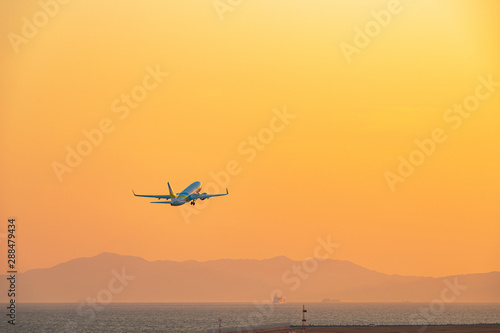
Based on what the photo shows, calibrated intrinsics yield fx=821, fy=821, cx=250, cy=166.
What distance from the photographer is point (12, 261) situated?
5202 inches

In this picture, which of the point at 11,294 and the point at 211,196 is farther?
the point at 211,196

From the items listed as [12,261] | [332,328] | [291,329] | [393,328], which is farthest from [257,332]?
[12,261]

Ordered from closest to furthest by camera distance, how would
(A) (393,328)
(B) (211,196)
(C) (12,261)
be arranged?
(C) (12,261) → (A) (393,328) → (B) (211,196)

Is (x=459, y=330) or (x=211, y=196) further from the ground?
(x=211, y=196)

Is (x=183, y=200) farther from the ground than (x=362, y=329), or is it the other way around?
(x=183, y=200)

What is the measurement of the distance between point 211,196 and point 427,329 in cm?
4945

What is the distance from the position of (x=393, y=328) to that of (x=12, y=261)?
231 feet

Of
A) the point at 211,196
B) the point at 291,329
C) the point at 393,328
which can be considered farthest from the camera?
the point at 211,196

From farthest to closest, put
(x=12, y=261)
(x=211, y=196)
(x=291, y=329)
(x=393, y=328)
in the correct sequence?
(x=211, y=196) < (x=393, y=328) < (x=291, y=329) < (x=12, y=261)

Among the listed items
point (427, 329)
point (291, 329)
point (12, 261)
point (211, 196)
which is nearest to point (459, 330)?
point (427, 329)

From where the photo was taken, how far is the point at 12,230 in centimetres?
13788

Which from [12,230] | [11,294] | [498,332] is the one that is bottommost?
[498,332]

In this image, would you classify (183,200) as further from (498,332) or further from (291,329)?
(498,332)

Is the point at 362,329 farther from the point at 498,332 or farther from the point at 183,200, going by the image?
the point at 183,200
